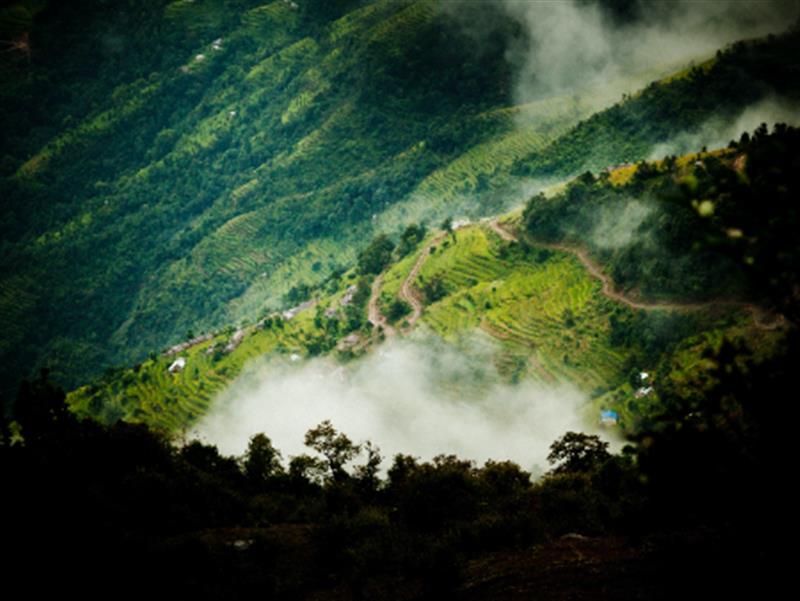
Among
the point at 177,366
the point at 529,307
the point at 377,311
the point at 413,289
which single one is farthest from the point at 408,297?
the point at 177,366

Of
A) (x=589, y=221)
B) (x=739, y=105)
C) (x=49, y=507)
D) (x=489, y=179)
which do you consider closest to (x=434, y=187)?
(x=489, y=179)

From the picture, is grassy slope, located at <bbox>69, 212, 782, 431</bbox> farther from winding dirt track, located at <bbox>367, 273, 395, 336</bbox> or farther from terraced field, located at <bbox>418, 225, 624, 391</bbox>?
winding dirt track, located at <bbox>367, 273, 395, 336</bbox>

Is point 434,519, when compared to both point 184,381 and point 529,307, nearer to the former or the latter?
point 529,307

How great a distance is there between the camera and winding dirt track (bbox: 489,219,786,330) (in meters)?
64.1

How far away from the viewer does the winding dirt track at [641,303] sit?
64062 millimetres

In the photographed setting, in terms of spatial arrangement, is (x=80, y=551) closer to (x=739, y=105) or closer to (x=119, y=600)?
(x=119, y=600)

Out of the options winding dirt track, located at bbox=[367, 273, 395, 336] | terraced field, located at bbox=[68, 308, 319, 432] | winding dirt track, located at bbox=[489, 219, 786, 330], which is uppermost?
winding dirt track, located at bbox=[489, 219, 786, 330]

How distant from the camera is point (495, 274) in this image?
101250 millimetres

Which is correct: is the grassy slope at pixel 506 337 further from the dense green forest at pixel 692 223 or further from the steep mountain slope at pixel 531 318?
the dense green forest at pixel 692 223

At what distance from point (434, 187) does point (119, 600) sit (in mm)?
182417

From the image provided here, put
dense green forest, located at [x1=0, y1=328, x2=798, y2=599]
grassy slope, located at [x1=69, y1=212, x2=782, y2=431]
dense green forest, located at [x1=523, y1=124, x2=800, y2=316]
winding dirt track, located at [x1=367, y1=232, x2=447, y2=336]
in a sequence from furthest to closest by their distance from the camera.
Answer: winding dirt track, located at [x1=367, y1=232, x2=447, y2=336], grassy slope, located at [x1=69, y1=212, x2=782, y2=431], dense green forest, located at [x1=0, y1=328, x2=798, y2=599], dense green forest, located at [x1=523, y1=124, x2=800, y2=316]

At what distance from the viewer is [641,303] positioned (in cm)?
7844

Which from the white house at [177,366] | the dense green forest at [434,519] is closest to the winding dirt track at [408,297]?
the white house at [177,366]

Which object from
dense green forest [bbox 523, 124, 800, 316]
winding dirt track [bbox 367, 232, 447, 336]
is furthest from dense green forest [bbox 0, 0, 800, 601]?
winding dirt track [bbox 367, 232, 447, 336]
